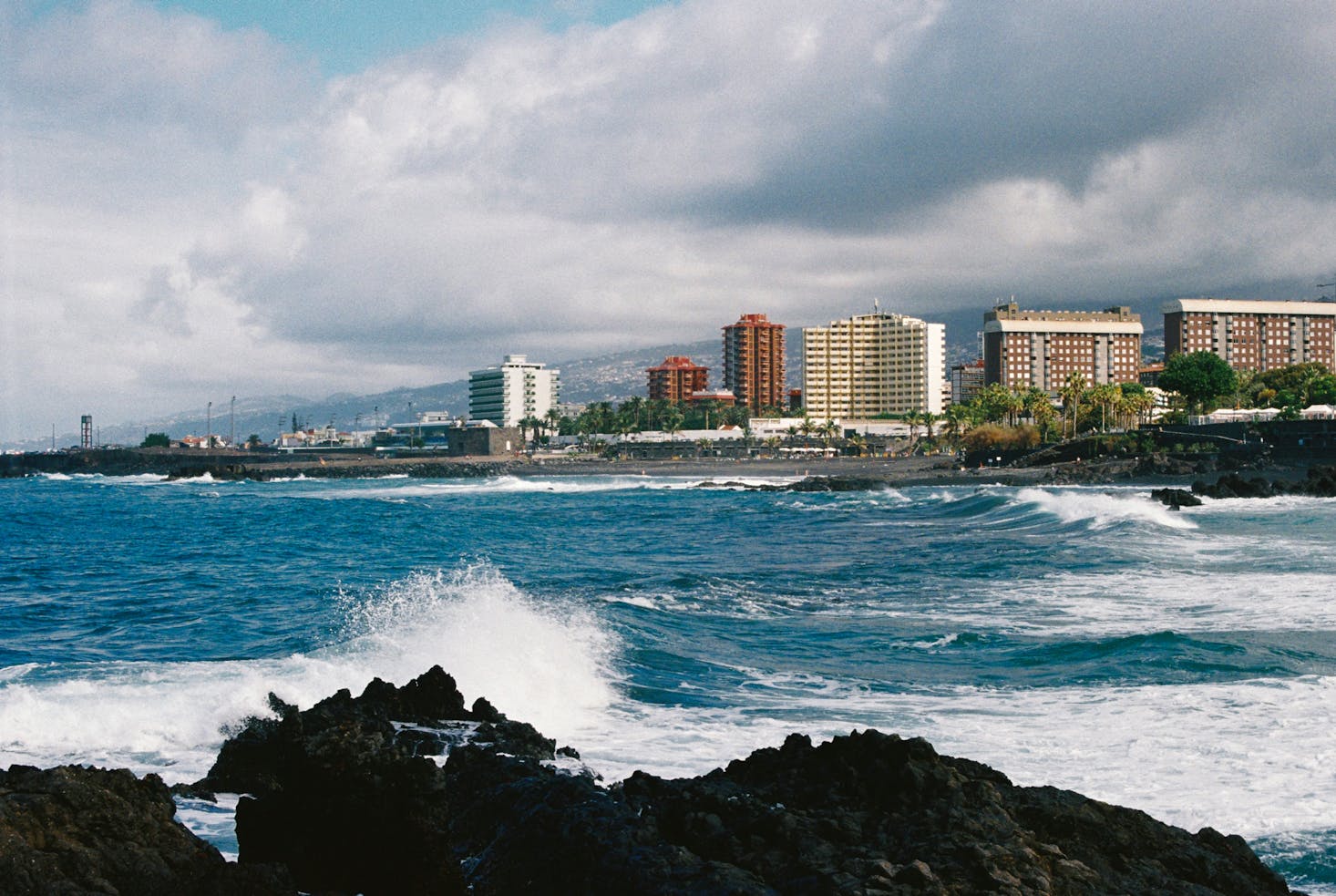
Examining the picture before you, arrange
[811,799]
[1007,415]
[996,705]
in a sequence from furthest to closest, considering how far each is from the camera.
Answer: [1007,415], [996,705], [811,799]

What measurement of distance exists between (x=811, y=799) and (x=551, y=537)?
1444 inches

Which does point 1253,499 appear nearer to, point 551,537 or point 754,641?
point 551,537

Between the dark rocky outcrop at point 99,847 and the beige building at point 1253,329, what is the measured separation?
210 meters

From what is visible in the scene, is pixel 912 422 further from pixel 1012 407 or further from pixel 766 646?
pixel 766 646

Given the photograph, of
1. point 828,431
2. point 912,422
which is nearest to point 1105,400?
point 912,422

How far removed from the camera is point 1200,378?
370 feet

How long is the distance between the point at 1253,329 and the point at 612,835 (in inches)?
8591

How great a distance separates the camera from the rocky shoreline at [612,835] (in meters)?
5.78

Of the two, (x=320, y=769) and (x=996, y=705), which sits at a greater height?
(x=320, y=769)

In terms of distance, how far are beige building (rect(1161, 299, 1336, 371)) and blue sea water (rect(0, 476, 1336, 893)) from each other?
17047 cm

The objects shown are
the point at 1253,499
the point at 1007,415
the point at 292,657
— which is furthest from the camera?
the point at 1007,415

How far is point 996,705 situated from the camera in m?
13.2

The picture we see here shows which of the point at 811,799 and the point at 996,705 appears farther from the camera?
the point at 996,705

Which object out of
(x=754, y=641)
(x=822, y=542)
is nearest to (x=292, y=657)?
(x=754, y=641)
